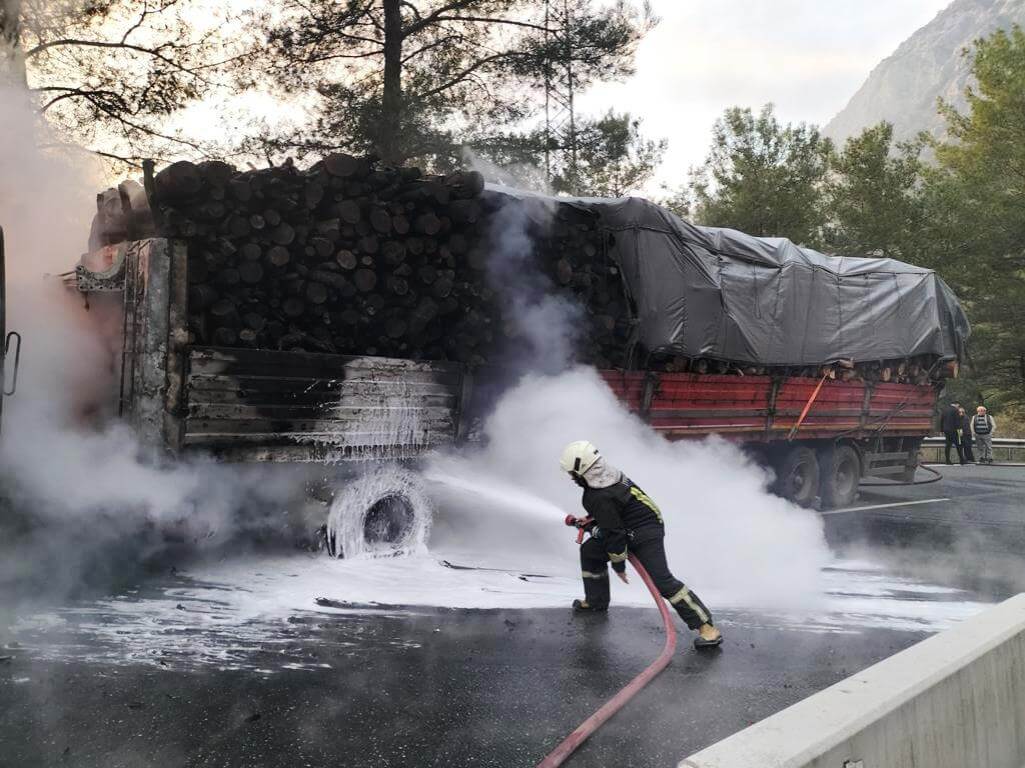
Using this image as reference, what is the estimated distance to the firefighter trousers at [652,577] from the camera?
502cm

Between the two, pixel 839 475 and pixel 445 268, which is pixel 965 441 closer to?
pixel 839 475

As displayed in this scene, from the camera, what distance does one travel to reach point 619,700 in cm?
390

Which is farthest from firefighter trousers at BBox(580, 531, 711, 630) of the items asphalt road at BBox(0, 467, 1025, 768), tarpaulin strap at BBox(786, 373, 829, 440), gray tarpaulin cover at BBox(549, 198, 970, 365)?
tarpaulin strap at BBox(786, 373, 829, 440)

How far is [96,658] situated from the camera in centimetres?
417

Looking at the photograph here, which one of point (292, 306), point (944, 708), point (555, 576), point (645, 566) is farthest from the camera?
point (555, 576)

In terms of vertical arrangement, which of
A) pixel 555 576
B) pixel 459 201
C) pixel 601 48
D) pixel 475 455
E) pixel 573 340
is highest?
pixel 601 48

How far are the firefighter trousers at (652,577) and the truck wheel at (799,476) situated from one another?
565 centimetres

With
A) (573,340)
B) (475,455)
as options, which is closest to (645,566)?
(475,455)

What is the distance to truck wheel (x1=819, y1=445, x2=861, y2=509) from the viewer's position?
445 inches

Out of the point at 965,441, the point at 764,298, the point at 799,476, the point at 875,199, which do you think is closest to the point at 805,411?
the point at 799,476

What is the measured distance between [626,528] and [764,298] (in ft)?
16.0

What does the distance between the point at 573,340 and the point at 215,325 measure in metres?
3.23

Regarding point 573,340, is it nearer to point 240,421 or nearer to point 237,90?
point 240,421

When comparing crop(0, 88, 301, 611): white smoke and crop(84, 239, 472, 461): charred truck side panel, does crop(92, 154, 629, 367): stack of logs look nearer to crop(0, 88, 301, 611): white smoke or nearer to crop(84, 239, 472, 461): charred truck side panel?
crop(84, 239, 472, 461): charred truck side panel
